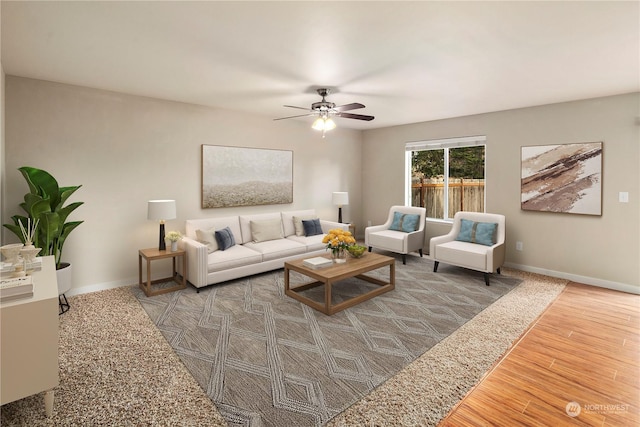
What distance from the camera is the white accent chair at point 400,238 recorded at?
17.6ft

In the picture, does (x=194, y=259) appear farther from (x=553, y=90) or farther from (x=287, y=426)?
(x=553, y=90)

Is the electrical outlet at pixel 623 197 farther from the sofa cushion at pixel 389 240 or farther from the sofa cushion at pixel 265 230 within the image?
the sofa cushion at pixel 265 230

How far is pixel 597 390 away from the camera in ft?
7.22

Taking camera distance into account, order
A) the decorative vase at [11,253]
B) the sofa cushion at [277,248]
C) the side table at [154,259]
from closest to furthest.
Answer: the decorative vase at [11,253] → the side table at [154,259] → the sofa cushion at [277,248]

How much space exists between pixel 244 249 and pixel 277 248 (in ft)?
1.58

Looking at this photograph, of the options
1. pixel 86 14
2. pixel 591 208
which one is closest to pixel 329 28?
pixel 86 14

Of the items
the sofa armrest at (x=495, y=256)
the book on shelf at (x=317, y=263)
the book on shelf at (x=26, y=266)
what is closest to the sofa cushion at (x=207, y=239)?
the book on shelf at (x=317, y=263)

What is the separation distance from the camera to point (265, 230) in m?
5.12

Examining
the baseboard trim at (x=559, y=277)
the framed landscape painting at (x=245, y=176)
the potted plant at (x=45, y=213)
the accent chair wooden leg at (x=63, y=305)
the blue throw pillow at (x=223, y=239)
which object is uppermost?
the framed landscape painting at (x=245, y=176)

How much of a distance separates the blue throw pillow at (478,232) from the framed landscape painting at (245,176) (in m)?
3.01

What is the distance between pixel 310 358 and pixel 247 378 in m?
0.52

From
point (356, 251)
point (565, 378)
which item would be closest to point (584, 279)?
point (565, 378)

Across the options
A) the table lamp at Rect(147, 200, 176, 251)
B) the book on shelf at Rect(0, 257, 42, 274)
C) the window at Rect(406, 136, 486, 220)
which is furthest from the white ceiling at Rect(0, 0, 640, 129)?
the book on shelf at Rect(0, 257, 42, 274)

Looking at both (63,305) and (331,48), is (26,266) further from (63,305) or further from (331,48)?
(331,48)
